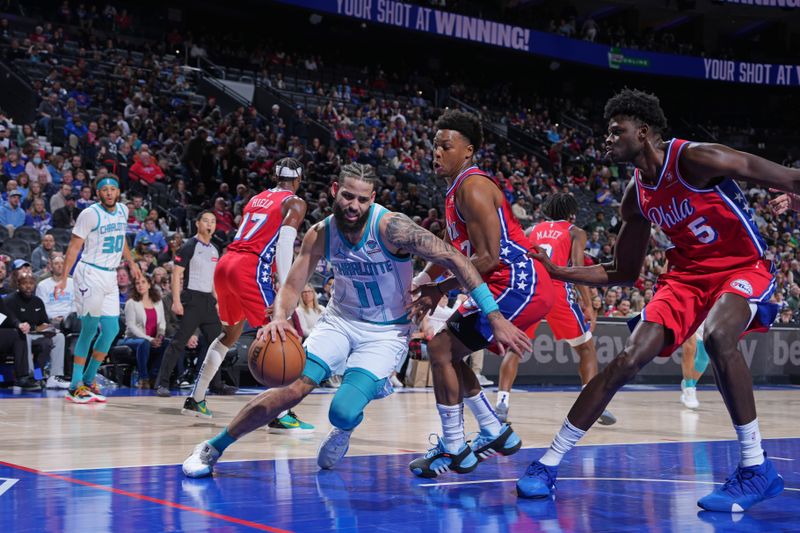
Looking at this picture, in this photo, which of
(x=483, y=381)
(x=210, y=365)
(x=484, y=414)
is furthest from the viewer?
(x=483, y=381)

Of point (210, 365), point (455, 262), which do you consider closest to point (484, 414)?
point (455, 262)

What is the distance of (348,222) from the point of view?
16.5ft

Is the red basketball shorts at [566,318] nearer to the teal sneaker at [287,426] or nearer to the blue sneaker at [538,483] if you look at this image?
the teal sneaker at [287,426]

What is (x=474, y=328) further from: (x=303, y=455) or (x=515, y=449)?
(x=303, y=455)

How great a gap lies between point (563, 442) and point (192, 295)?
6.13 meters

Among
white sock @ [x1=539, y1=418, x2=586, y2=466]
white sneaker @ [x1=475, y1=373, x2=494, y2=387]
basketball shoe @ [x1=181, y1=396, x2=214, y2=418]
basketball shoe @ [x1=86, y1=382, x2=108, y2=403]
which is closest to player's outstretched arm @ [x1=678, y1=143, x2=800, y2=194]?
white sock @ [x1=539, y1=418, x2=586, y2=466]

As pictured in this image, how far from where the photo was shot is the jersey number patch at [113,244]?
920 centimetres

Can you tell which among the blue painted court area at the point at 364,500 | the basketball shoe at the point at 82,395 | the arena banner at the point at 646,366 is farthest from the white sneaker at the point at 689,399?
the basketball shoe at the point at 82,395

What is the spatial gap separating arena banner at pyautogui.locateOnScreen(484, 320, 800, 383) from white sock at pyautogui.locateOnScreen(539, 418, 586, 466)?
30.4 ft

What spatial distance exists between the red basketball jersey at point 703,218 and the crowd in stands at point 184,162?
6901 millimetres

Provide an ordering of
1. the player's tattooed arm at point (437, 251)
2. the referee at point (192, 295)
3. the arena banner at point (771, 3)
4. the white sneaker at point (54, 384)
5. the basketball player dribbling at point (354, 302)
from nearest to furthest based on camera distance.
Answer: the player's tattooed arm at point (437, 251)
the basketball player dribbling at point (354, 302)
the referee at point (192, 295)
the white sneaker at point (54, 384)
the arena banner at point (771, 3)

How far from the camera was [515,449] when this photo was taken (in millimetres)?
5809

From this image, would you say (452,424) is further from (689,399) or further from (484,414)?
(689,399)

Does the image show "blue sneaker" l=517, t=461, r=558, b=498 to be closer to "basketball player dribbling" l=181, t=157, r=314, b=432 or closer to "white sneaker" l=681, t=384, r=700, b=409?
"basketball player dribbling" l=181, t=157, r=314, b=432
